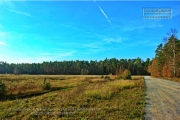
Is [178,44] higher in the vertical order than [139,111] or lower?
higher

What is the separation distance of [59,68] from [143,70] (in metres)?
57.8

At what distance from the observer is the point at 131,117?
24.2 ft

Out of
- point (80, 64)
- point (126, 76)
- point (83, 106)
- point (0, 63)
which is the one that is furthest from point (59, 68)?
point (83, 106)

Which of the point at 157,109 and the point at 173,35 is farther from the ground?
the point at 173,35

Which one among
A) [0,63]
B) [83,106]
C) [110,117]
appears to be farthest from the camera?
[0,63]

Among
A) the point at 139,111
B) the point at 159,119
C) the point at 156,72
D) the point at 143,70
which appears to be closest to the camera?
the point at 159,119

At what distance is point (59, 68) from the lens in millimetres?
131750

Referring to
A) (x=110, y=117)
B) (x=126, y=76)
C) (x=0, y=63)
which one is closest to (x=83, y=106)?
(x=110, y=117)

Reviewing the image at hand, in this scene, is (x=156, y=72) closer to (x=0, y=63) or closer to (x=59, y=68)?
(x=59, y=68)

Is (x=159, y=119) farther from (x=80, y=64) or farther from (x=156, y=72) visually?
(x=80, y=64)

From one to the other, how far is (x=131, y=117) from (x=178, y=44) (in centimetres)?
4329

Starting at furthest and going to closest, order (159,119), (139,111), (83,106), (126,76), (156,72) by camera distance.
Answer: (156,72) → (126,76) → (83,106) → (139,111) → (159,119)

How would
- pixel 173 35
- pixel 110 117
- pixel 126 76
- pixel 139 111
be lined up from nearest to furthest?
pixel 110 117, pixel 139 111, pixel 126 76, pixel 173 35

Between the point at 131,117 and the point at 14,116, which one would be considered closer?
the point at 131,117
